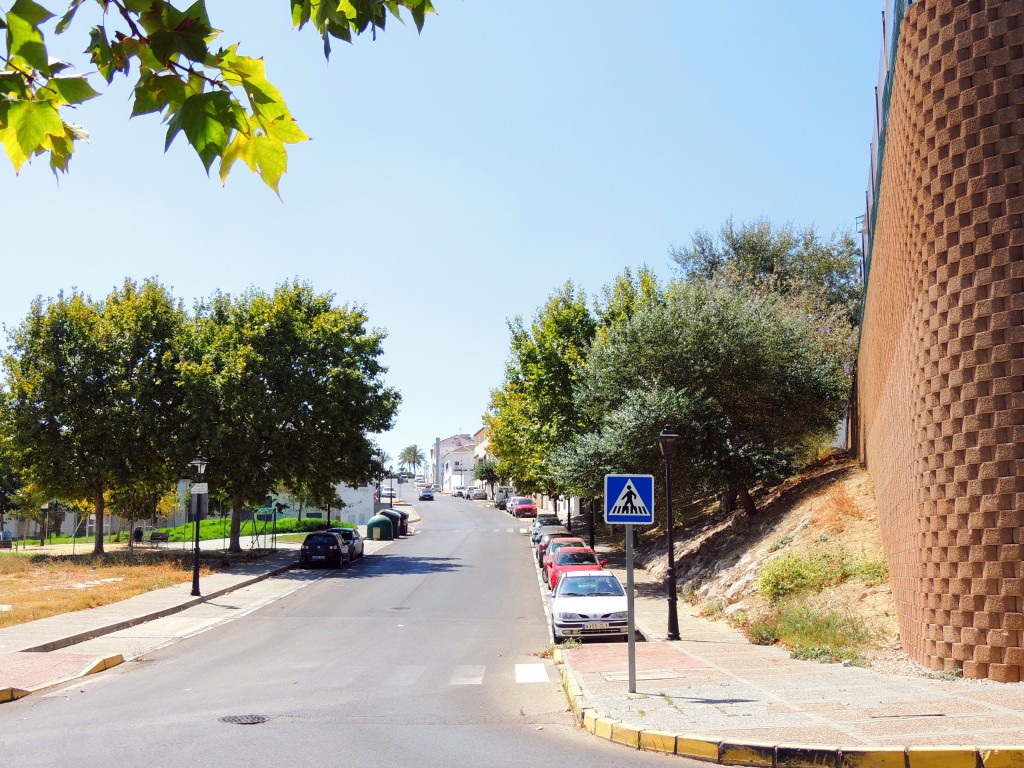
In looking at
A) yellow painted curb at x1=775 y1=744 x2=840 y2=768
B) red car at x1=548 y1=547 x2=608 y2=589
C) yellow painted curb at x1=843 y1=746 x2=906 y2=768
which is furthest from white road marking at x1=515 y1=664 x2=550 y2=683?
red car at x1=548 y1=547 x2=608 y2=589

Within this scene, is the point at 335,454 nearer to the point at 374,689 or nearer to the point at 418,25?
the point at 374,689

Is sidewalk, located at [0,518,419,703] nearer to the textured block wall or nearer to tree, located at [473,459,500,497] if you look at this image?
the textured block wall

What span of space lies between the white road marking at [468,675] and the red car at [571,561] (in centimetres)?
1064

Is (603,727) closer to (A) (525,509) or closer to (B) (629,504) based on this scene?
(B) (629,504)

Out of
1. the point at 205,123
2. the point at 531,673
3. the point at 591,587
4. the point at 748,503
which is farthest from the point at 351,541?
the point at 205,123

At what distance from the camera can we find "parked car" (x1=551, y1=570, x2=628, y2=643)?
57.1 ft

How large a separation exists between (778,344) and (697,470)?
4.55m

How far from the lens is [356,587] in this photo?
95.0 feet

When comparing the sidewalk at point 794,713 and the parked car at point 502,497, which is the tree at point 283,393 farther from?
the parked car at point 502,497

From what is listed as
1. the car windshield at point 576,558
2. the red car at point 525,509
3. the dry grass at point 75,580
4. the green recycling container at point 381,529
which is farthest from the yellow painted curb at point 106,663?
the red car at point 525,509

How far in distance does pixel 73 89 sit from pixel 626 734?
7.96 meters

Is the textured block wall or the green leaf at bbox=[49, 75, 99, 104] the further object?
the textured block wall

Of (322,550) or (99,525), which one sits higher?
(99,525)

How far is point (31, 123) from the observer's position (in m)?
2.99
